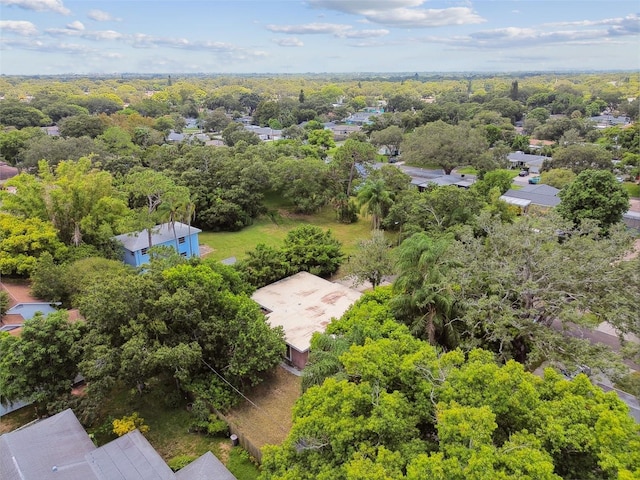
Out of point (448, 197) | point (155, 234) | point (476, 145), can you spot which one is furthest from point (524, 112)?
point (155, 234)

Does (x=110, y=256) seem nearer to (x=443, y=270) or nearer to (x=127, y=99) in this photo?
(x=443, y=270)

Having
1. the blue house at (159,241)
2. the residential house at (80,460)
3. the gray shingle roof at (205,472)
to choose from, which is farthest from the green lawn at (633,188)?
the residential house at (80,460)

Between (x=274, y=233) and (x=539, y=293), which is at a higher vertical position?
(x=539, y=293)

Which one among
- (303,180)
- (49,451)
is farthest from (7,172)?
(49,451)

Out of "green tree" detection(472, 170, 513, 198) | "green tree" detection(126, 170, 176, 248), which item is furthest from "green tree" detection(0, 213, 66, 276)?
"green tree" detection(472, 170, 513, 198)

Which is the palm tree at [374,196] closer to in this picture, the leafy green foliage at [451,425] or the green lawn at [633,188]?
the leafy green foliage at [451,425]

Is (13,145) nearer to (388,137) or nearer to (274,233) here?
(274,233)

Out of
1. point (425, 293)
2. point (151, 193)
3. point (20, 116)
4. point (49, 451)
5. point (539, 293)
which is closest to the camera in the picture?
point (49, 451)
